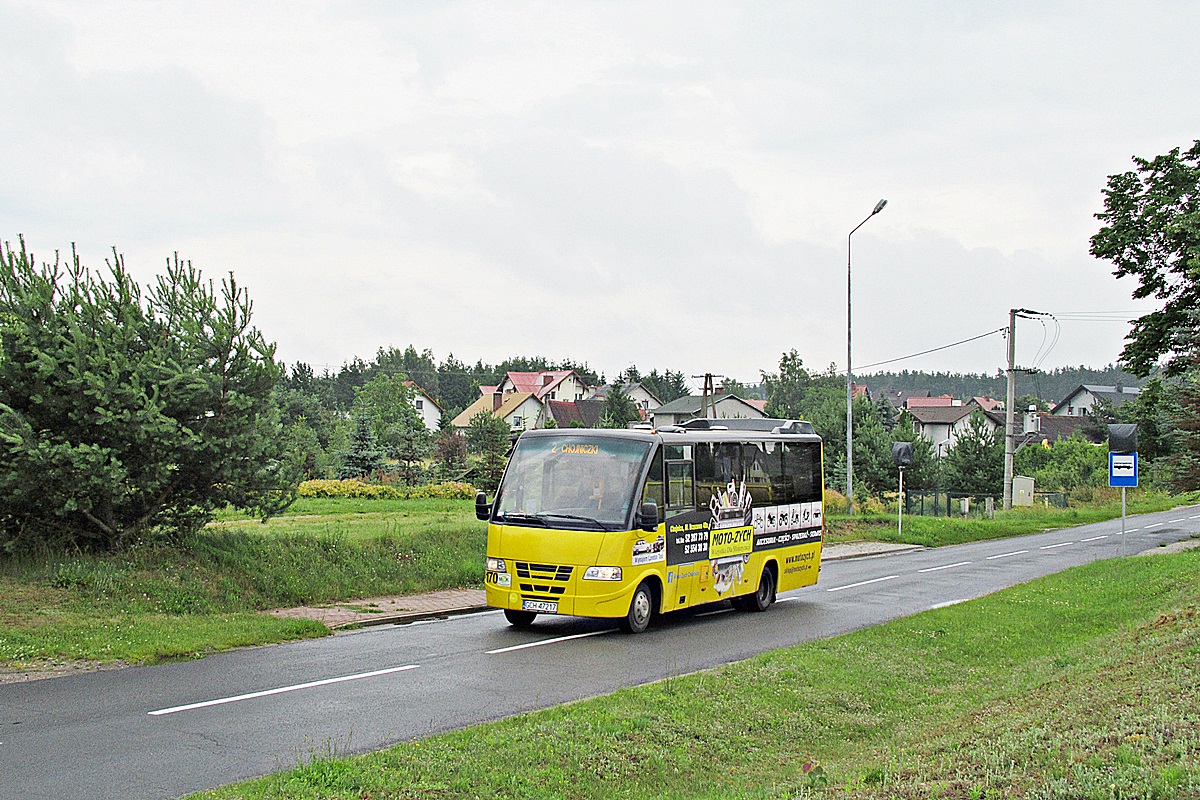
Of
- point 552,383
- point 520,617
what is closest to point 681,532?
point 520,617

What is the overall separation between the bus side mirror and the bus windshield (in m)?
0.18

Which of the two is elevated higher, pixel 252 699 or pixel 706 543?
pixel 706 543

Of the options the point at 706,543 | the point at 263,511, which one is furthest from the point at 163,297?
the point at 706,543

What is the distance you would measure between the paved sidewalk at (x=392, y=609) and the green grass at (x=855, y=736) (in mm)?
6257

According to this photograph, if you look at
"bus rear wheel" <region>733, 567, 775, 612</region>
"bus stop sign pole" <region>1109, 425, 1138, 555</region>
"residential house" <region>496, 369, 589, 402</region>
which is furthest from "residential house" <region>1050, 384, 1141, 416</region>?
"bus rear wheel" <region>733, 567, 775, 612</region>

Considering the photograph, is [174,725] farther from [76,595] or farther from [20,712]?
[76,595]

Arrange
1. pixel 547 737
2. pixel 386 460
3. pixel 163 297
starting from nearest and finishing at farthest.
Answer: pixel 547 737, pixel 163 297, pixel 386 460

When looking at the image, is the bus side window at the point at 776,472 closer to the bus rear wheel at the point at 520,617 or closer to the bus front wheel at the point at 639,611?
the bus front wheel at the point at 639,611

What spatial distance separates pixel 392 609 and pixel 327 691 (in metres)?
6.32

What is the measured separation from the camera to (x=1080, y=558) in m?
30.0

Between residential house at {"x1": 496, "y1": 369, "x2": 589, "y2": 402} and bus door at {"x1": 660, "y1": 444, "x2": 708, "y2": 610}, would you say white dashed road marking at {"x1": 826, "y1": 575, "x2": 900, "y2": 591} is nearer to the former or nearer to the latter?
bus door at {"x1": 660, "y1": 444, "x2": 708, "y2": 610}

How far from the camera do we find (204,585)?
49.1 feet

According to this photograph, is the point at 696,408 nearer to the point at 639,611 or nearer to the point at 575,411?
the point at 575,411

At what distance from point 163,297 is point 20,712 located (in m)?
7.21
